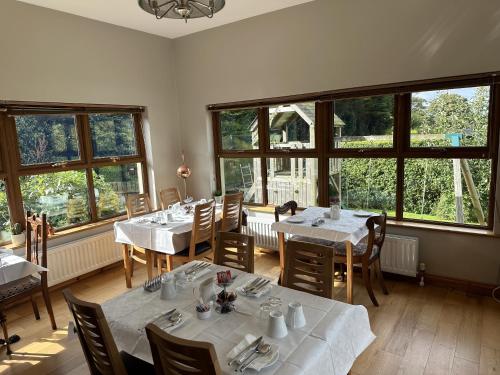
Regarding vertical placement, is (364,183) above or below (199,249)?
above

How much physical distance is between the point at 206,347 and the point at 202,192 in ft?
13.1

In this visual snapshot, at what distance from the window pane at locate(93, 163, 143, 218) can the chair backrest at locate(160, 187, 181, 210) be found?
0.47 metres

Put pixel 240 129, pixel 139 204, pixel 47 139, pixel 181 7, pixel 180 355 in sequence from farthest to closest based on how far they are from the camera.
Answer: pixel 240 129 → pixel 139 204 → pixel 47 139 → pixel 181 7 → pixel 180 355

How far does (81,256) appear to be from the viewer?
4.02m

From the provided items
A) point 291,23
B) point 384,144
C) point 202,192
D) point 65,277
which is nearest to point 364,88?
point 384,144

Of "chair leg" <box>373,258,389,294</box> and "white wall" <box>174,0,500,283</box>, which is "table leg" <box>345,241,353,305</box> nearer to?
"chair leg" <box>373,258,389,294</box>

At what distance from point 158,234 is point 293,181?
1.88 metres

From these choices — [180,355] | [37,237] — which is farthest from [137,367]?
[37,237]

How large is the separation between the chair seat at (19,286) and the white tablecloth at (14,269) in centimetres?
21

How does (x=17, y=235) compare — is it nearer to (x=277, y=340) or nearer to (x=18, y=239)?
(x=18, y=239)

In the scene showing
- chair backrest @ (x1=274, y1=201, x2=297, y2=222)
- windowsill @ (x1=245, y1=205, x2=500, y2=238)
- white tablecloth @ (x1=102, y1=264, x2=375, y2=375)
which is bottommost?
windowsill @ (x1=245, y1=205, x2=500, y2=238)

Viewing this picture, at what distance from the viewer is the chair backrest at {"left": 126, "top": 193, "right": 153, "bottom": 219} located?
14.1 feet

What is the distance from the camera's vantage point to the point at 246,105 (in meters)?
4.65

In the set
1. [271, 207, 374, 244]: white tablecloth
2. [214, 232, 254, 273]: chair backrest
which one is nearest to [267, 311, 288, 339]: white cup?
[214, 232, 254, 273]: chair backrest
